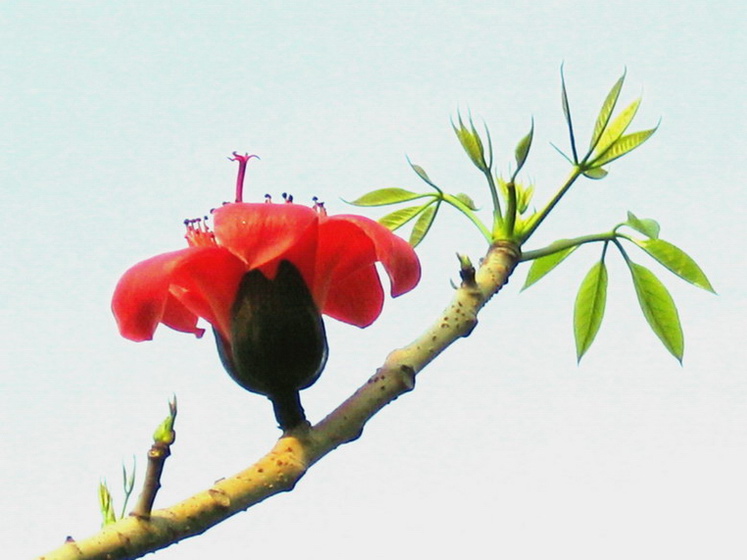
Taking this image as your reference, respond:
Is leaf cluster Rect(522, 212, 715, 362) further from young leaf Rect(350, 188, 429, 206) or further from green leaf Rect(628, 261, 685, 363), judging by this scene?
young leaf Rect(350, 188, 429, 206)

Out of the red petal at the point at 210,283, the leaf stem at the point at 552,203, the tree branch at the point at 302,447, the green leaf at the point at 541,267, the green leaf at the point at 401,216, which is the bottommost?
the tree branch at the point at 302,447

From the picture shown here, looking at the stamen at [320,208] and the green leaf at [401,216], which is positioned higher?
the green leaf at [401,216]

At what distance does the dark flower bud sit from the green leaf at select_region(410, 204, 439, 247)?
23.5 inches

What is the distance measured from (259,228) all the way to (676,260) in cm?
77

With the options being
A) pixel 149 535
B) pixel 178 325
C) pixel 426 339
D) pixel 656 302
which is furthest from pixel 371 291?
pixel 656 302

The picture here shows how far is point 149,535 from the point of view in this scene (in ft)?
2.53

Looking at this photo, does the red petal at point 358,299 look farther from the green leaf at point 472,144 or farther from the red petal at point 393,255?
the green leaf at point 472,144

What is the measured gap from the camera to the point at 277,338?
1018 mm

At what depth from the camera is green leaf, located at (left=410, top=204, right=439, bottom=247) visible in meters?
1.61

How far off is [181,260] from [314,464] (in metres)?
Result: 0.24

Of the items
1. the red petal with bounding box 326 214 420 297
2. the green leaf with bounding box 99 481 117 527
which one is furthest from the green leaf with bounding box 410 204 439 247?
the green leaf with bounding box 99 481 117 527

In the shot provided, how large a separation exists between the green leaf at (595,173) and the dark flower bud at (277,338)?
0.53 m

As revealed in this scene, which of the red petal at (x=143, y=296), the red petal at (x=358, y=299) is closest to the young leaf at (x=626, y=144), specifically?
the red petal at (x=358, y=299)

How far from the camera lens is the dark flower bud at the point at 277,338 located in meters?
1.02
